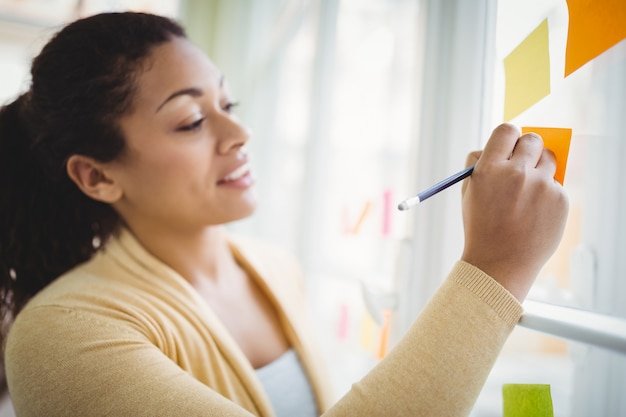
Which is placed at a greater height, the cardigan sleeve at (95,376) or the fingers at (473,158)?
the fingers at (473,158)

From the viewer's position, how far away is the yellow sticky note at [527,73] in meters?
0.47

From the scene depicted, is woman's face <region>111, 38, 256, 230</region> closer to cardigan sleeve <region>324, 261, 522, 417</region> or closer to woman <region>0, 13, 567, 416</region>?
woman <region>0, 13, 567, 416</region>

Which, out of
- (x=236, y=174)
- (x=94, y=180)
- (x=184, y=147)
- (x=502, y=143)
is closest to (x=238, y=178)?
(x=236, y=174)

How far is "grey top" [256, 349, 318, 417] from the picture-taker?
76 cm

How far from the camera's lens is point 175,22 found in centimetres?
86

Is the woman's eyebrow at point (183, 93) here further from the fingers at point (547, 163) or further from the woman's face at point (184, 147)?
the fingers at point (547, 163)

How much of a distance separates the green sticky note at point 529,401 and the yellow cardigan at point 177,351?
114mm

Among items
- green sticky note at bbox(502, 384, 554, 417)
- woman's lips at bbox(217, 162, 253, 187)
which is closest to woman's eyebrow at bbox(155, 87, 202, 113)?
woman's lips at bbox(217, 162, 253, 187)

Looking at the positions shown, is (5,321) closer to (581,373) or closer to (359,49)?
(359,49)

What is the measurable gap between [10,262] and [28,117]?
0.99 feet

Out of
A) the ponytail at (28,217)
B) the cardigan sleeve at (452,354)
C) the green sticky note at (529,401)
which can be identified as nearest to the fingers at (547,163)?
the cardigan sleeve at (452,354)

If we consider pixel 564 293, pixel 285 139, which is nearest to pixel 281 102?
pixel 285 139

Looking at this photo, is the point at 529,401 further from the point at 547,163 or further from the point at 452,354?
the point at 547,163

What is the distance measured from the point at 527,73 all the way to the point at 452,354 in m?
0.32
